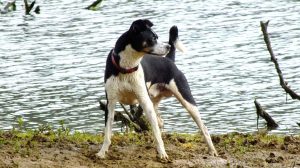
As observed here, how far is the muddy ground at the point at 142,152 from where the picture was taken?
32.8ft

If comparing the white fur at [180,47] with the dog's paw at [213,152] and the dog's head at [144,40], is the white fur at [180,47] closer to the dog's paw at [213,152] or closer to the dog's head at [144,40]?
the dog's paw at [213,152]

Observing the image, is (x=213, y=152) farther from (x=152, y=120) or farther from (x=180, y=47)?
(x=180, y=47)

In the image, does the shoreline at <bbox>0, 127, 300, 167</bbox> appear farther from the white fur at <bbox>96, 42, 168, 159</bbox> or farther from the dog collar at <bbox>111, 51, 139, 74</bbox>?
the dog collar at <bbox>111, 51, 139, 74</bbox>

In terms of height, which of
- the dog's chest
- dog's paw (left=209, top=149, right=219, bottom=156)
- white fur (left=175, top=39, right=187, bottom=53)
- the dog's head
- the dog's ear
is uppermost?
the dog's ear

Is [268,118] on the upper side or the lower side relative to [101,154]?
lower

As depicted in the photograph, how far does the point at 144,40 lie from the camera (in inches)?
396

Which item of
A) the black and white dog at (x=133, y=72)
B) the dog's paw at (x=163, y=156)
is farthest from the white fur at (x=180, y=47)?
the dog's paw at (x=163, y=156)

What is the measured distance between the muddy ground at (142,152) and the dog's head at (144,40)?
127cm

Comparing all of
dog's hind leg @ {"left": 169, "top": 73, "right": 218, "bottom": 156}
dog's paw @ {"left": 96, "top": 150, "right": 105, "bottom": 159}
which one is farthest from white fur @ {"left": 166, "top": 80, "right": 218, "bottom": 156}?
dog's paw @ {"left": 96, "top": 150, "right": 105, "bottom": 159}

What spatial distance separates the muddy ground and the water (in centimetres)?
361

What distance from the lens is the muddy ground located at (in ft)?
32.8

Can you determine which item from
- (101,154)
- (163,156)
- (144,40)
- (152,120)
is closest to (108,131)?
(101,154)

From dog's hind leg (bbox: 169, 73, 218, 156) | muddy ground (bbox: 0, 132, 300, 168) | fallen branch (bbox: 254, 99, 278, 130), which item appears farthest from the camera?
fallen branch (bbox: 254, 99, 278, 130)

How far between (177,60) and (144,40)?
546 inches
